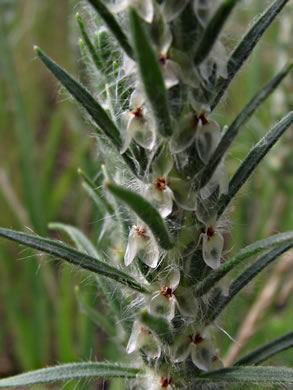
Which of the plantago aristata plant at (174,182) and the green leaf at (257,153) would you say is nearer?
the plantago aristata plant at (174,182)

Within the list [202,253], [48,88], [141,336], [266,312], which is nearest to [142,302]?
[141,336]

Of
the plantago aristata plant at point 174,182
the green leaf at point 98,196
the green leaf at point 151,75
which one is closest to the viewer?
the green leaf at point 151,75

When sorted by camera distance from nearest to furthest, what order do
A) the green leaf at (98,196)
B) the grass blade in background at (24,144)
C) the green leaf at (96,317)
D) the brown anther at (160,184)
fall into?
the brown anther at (160,184)
the green leaf at (98,196)
the green leaf at (96,317)
the grass blade in background at (24,144)

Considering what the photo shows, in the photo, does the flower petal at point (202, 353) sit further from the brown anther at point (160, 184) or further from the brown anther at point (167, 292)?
the brown anther at point (160, 184)

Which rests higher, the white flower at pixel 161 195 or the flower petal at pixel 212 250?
the white flower at pixel 161 195

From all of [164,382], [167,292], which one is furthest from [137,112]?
[164,382]

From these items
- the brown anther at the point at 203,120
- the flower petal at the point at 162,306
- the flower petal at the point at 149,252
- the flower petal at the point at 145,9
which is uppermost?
the flower petal at the point at 145,9

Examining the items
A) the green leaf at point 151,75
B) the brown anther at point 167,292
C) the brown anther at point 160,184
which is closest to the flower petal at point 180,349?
the brown anther at point 167,292

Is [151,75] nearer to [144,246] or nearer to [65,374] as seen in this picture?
[144,246]
